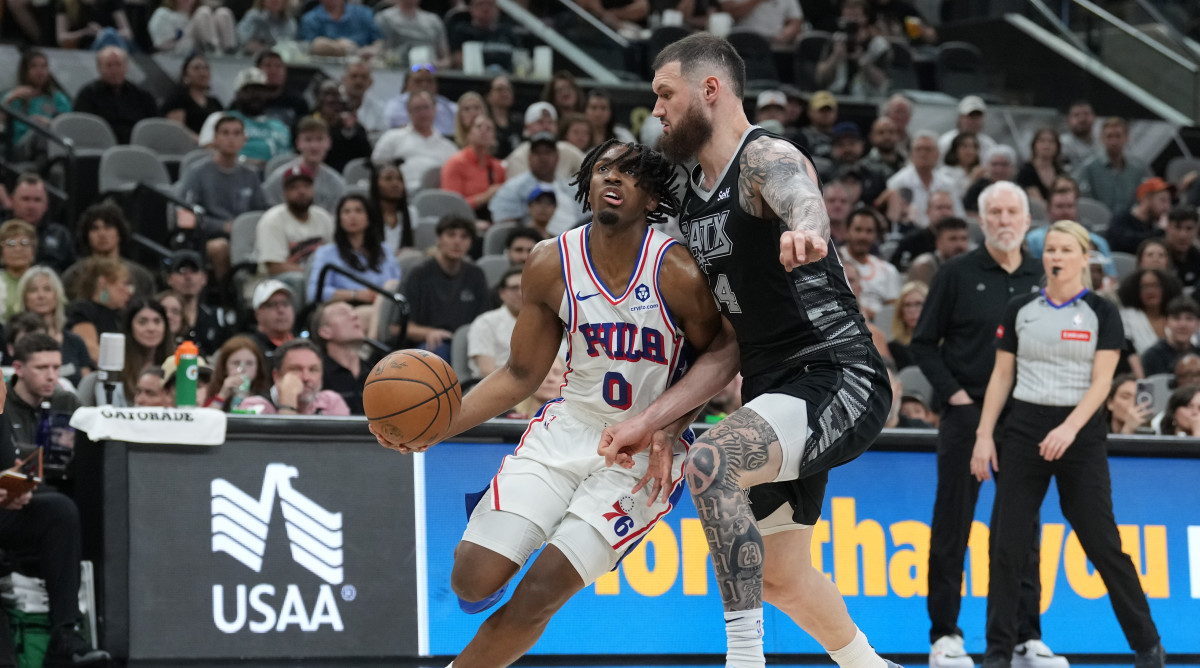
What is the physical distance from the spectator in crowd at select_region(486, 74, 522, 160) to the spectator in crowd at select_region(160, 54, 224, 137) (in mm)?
2603

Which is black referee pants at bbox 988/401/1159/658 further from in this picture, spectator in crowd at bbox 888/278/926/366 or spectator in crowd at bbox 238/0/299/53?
spectator in crowd at bbox 238/0/299/53

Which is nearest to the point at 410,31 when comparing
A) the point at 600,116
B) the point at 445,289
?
the point at 600,116

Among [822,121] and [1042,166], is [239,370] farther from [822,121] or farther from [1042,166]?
[1042,166]

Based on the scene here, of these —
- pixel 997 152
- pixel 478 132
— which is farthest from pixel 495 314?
pixel 997 152

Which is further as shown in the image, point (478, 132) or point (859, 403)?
point (478, 132)

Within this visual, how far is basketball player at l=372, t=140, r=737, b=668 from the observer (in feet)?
15.4

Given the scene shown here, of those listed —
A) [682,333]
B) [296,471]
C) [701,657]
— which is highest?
[682,333]

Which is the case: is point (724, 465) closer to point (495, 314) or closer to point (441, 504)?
point (441, 504)

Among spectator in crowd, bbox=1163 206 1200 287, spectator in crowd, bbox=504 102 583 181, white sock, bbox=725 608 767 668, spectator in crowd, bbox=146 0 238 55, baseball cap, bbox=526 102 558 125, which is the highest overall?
spectator in crowd, bbox=146 0 238 55

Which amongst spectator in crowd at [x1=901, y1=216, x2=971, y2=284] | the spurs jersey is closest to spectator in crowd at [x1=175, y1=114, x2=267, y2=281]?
spectator in crowd at [x1=901, y1=216, x2=971, y2=284]

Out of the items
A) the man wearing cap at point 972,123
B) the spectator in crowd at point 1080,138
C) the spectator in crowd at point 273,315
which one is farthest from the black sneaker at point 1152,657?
the spectator in crowd at point 1080,138

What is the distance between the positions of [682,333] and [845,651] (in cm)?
119

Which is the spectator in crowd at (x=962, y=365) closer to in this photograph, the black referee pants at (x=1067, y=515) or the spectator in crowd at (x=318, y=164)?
the black referee pants at (x=1067, y=515)

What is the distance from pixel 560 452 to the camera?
488 centimetres
